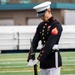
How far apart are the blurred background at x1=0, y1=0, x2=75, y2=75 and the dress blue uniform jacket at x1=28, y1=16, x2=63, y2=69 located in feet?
20.6

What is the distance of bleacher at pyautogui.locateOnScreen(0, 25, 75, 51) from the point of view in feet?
69.1

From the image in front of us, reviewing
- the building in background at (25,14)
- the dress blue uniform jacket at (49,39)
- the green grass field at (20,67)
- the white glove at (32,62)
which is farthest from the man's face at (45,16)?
the building in background at (25,14)

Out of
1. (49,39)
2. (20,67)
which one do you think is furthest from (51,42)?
(20,67)

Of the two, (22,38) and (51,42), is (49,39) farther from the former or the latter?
(22,38)

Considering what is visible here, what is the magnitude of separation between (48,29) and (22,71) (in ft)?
23.1

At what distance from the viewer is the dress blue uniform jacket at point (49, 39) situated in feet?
18.7

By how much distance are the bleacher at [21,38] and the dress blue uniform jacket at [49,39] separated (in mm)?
15149

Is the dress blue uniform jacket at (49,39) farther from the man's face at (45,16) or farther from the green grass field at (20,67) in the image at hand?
the green grass field at (20,67)

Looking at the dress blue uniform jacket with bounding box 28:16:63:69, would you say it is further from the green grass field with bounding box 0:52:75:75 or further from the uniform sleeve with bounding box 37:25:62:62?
the green grass field with bounding box 0:52:75:75

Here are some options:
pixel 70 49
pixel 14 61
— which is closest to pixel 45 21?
pixel 14 61

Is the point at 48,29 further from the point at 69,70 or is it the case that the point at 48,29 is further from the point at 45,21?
the point at 69,70

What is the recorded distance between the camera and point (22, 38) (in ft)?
69.2

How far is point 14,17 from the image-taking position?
38219 millimetres

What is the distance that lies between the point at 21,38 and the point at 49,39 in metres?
15.4
